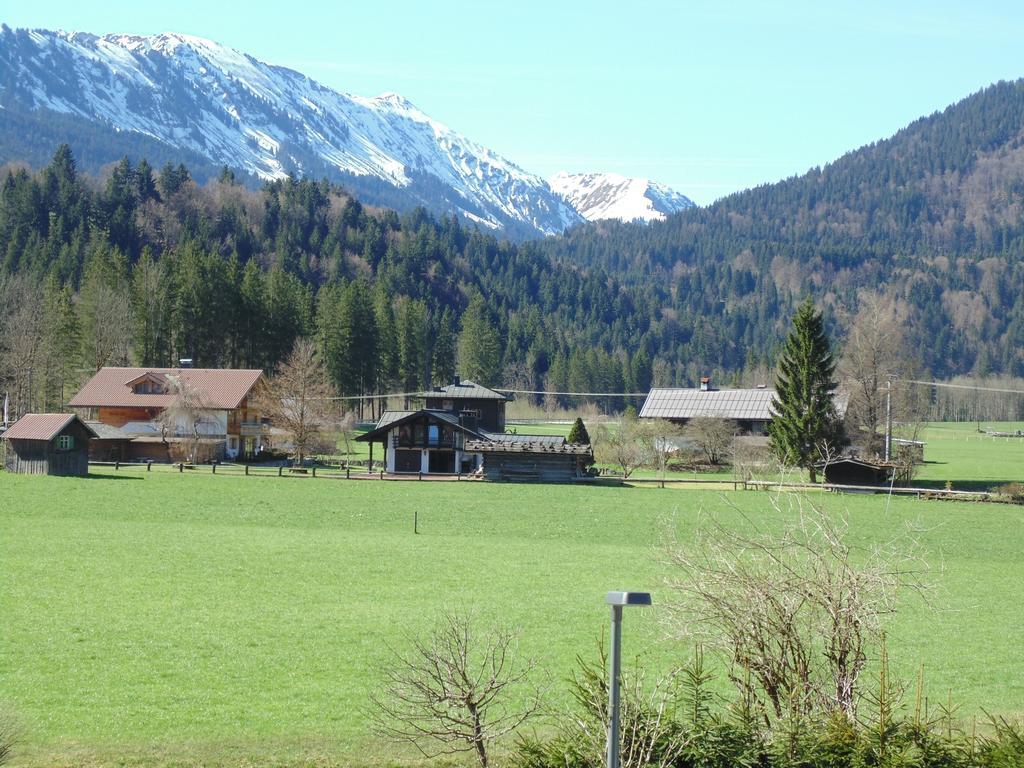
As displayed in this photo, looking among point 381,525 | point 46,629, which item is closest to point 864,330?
point 381,525

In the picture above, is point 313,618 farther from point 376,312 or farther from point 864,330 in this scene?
point 376,312

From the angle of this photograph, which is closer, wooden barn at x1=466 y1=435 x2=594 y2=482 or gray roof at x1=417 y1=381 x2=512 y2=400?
wooden barn at x1=466 y1=435 x2=594 y2=482

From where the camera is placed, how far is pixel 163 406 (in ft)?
254

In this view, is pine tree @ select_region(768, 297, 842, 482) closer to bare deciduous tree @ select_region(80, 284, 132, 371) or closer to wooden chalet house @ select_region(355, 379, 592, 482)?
wooden chalet house @ select_region(355, 379, 592, 482)

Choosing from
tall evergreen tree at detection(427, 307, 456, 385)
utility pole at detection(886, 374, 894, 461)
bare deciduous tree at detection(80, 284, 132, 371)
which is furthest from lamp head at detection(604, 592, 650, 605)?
tall evergreen tree at detection(427, 307, 456, 385)

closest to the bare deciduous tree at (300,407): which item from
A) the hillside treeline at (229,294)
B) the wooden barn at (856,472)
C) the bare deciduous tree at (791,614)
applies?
the hillside treeline at (229,294)

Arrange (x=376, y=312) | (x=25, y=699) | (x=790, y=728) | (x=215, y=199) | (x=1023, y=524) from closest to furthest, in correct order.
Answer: (x=790, y=728)
(x=25, y=699)
(x=1023, y=524)
(x=376, y=312)
(x=215, y=199)

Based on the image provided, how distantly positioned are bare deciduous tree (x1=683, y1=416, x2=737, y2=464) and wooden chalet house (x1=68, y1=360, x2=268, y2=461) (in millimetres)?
33593

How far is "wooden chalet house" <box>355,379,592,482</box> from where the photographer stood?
6831cm

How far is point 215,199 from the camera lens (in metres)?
176

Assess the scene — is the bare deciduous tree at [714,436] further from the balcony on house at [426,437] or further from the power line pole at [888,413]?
the balcony on house at [426,437]

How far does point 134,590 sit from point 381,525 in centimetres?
1749

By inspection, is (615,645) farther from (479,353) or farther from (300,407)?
(479,353)

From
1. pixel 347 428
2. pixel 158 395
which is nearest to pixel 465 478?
pixel 347 428
